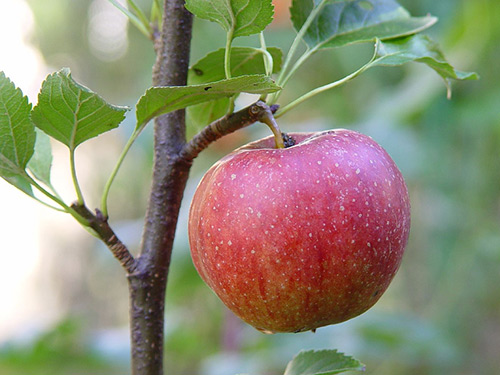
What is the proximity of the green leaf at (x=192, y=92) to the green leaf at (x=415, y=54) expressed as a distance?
0.33ft

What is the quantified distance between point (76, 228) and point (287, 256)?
12.0 feet

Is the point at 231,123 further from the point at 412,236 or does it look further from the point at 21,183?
the point at 412,236

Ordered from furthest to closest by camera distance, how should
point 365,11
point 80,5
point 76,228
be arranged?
point 76,228 < point 80,5 < point 365,11

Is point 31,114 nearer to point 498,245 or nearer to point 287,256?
point 287,256

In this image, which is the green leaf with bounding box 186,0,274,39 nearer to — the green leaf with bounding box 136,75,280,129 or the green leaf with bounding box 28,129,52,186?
the green leaf with bounding box 136,75,280,129

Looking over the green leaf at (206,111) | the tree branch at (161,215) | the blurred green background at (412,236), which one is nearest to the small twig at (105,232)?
the tree branch at (161,215)

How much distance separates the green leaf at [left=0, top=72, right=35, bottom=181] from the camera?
353 millimetres

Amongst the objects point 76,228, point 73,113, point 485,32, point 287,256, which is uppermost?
point 76,228

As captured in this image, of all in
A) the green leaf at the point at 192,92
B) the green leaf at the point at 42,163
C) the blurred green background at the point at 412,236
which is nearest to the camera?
the green leaf at the point at 192,92

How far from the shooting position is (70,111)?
0.35m

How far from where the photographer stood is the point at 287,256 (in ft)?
1.11

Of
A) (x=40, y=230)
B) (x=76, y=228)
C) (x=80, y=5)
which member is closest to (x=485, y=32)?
(x=80, y=5)

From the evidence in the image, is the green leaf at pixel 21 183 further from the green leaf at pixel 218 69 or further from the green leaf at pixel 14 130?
the green leaf at pixel 218 69

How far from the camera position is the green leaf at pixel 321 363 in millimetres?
384
